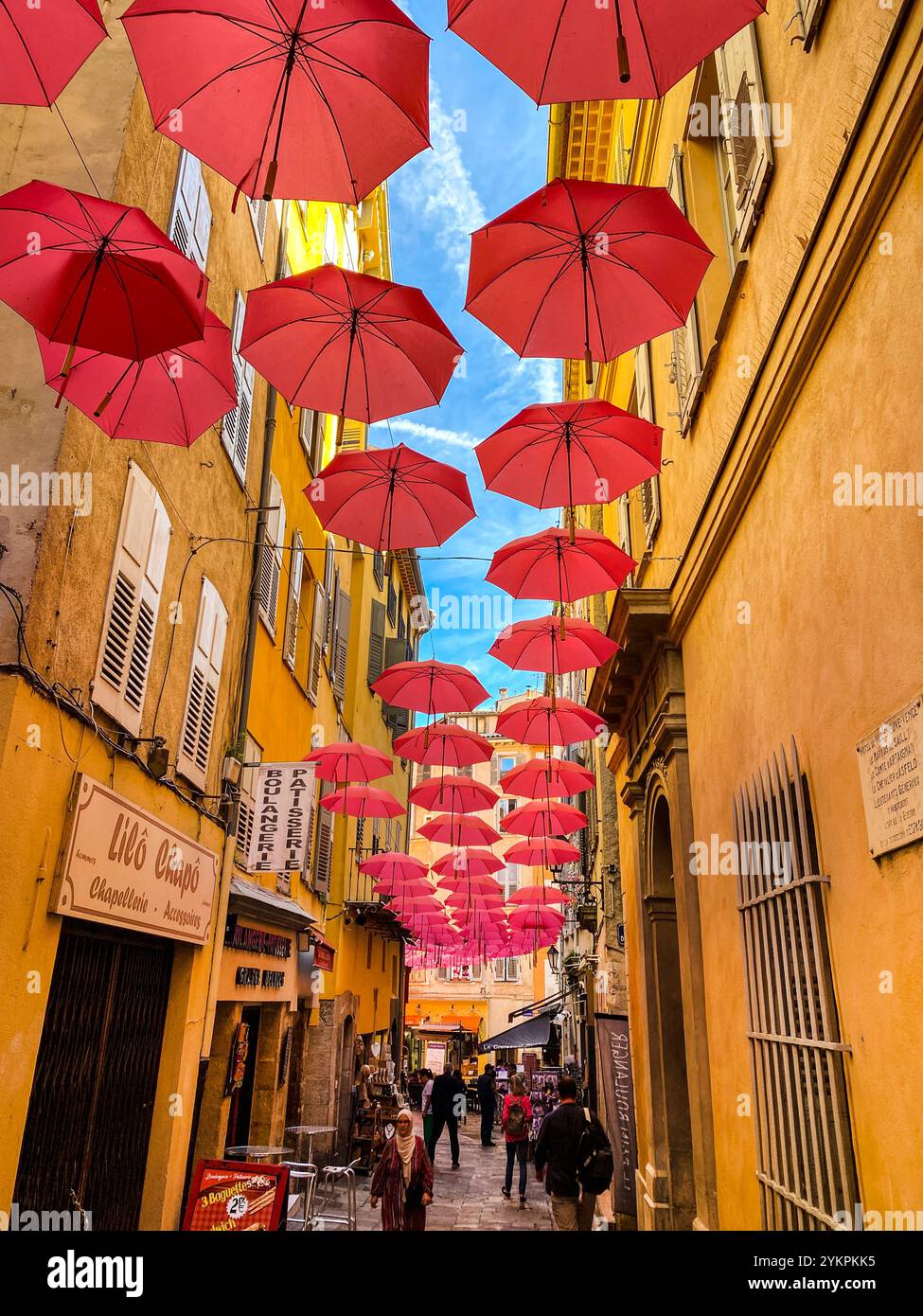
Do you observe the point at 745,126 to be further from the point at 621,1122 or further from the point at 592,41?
the point at 621,1122

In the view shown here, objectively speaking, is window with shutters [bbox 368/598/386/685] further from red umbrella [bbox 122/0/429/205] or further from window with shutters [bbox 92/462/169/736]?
red umbrella [bbox 122/0/429/205]

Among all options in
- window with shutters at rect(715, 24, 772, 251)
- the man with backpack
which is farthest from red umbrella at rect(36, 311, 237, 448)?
the man with backpack

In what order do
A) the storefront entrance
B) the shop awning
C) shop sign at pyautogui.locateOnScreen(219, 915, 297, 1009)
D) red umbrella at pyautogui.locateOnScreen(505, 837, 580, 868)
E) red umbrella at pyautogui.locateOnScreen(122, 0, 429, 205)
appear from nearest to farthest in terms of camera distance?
1. red umbrella at pyautogui.locateOnScreen(122, 0, 429, 205)
2. the storefront entrance
3. shop sign at pyautogui.locateOnScreen(219, 915, 297, 1009)
4. red umbrella at pyautogui.locateOnScreen(505, 837, 580, 868)
5. the shop awning

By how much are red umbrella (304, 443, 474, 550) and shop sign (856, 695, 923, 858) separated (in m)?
6.17

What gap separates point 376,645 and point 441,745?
969 centimetres

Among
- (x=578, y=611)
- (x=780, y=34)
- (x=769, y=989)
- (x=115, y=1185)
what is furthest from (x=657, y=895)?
(x=578, y=611)

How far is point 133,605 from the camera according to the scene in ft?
22.4

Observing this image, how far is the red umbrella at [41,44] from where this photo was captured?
439cm

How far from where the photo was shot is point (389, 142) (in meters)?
5.12

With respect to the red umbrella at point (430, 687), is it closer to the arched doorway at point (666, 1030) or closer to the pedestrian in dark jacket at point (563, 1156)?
the arched doorway at point (666, 1030)

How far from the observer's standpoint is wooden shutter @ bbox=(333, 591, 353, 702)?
19172mm

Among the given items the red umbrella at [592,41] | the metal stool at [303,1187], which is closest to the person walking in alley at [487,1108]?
the metal stool at [303,1187]

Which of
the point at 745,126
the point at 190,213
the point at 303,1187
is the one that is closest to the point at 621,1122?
the point at 303,1187

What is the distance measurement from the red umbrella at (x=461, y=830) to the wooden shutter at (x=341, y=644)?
3340 mm
